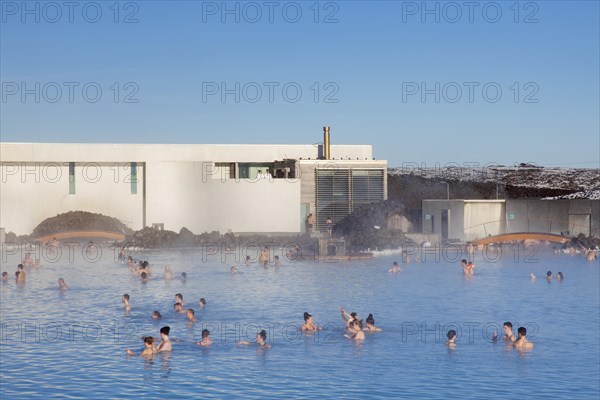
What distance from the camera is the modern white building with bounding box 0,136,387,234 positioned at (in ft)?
151

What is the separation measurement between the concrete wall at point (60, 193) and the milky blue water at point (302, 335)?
38.2ft

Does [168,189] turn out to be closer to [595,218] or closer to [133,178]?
[133,178]

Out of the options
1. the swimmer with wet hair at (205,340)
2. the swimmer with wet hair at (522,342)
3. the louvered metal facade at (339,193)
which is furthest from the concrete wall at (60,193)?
the swimmer with wet hair at (522,342)

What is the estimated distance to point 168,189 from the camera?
1841 inches

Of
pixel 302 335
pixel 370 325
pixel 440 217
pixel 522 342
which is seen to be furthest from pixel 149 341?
pixel 440 217

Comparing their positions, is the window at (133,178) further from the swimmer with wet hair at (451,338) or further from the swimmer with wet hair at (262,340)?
the swimmer with wet hair at (451,338)

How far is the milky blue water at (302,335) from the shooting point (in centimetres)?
1631

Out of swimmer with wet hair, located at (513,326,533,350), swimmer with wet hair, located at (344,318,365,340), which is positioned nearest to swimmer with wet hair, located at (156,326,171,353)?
swimmer with wet hair, located at (344,318,365,340)

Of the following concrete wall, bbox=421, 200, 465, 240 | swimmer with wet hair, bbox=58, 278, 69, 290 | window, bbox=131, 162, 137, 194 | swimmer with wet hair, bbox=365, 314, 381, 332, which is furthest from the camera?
window, bbox=131, 162, 137, 194

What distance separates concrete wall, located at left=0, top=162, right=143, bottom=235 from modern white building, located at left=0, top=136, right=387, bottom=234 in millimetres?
53

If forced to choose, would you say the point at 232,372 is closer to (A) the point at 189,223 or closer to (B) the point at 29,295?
(B) the point at 29,295

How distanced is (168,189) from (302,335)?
27045 mm

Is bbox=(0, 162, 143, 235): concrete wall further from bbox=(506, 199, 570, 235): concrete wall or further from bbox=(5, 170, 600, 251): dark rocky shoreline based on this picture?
bbox=(506, 199, 570, 235): concrete wall

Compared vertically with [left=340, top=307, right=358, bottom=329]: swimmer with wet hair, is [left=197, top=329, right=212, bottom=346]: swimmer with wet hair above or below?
below
